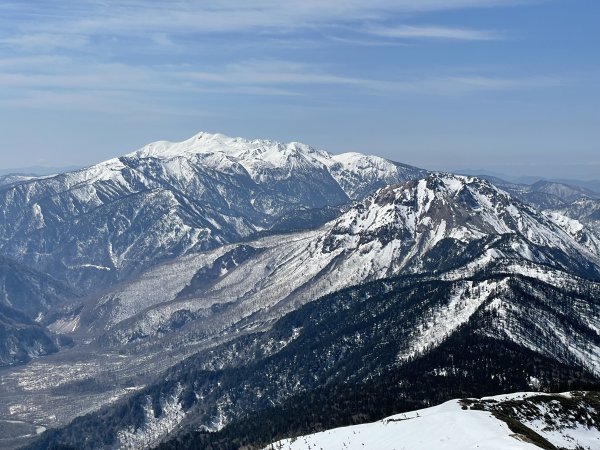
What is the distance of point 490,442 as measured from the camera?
18625 centimetres

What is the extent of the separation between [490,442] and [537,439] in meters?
16.4

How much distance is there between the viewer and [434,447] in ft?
639

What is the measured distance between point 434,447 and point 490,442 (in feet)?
47.3

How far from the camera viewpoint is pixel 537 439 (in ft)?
642

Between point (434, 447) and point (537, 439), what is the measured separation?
24583mm
